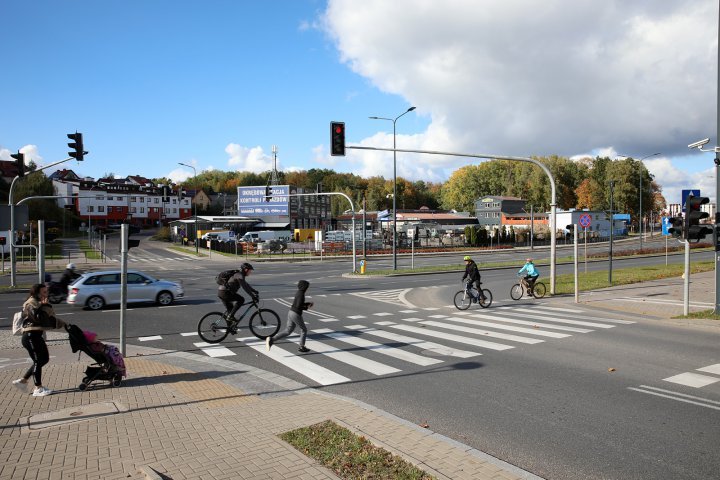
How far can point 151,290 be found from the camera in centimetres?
1827

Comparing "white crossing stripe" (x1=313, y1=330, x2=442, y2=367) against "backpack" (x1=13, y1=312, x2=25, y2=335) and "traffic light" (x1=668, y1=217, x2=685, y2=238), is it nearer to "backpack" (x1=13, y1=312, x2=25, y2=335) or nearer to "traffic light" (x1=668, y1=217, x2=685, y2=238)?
"backpack" (x1=13, y1=312, x2=25, y2=335)

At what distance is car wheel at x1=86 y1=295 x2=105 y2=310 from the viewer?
1730cm

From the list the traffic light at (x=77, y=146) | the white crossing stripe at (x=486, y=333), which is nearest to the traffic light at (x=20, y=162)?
the traffic light at (x=77, y=146)

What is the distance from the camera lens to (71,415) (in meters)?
6.55

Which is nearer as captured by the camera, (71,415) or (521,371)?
(71,415)

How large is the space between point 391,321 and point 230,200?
396 feet

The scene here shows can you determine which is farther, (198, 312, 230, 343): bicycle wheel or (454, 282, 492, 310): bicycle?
(454, 282, 492, 310): bicycle

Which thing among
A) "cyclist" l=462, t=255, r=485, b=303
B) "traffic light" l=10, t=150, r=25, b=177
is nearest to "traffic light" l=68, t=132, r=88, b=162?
"traffic light" l=10, t=150, r=25, b=177

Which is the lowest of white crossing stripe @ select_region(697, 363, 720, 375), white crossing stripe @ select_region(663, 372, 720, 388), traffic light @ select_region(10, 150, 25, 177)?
white crossing stripe @ select_region(697, 363, 720, 375)

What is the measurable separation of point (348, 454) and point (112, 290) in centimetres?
1496

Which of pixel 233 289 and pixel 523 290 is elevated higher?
pixel 233 289

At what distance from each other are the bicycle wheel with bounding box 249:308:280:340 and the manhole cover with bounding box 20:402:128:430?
5560 millimetres

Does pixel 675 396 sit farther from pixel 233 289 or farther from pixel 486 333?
pixel 233 289

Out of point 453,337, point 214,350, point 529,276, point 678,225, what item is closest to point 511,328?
point 453,337
